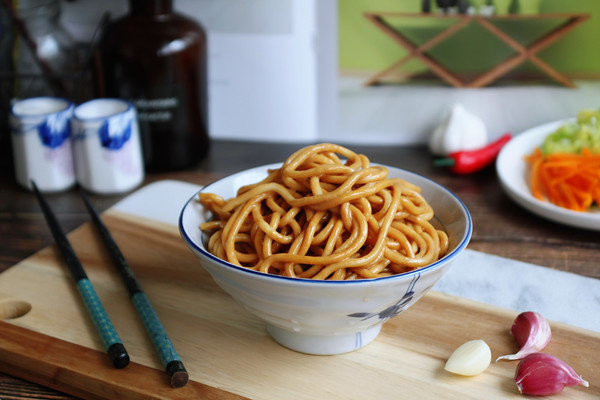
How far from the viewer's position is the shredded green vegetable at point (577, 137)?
1.61m

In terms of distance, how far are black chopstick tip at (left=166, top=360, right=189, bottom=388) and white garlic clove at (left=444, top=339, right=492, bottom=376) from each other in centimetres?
39

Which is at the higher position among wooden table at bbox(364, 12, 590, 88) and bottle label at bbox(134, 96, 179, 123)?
wooden table at bbox(364, 12, 590, 88)

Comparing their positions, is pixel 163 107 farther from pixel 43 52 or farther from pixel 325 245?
pixel 325 245

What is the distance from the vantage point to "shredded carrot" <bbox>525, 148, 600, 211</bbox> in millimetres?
1493

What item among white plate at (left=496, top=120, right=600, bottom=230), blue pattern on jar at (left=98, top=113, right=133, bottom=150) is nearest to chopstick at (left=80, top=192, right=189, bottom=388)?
blue pattern on jar at (left=98, top=113, right=133, bottom=150)

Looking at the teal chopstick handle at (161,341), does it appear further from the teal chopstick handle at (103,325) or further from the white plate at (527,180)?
the white plate at (527,180)

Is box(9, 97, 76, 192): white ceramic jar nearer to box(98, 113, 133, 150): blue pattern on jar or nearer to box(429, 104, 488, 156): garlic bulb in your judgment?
box(98, 113, 133, 150): blue pattern on jar

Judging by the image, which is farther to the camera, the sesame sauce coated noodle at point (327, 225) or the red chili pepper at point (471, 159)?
the red chili pepper at point (471, 159)

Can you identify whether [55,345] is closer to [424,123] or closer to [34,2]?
[34,2]

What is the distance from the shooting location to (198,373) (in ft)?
3.14

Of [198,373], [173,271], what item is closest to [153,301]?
[173,271]

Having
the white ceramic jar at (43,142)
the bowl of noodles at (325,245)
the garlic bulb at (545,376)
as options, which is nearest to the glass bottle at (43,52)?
the white ceramic jar at (43,142)

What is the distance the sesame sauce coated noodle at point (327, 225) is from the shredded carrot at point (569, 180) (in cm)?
64

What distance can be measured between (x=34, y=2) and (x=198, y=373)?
1.30 metres
